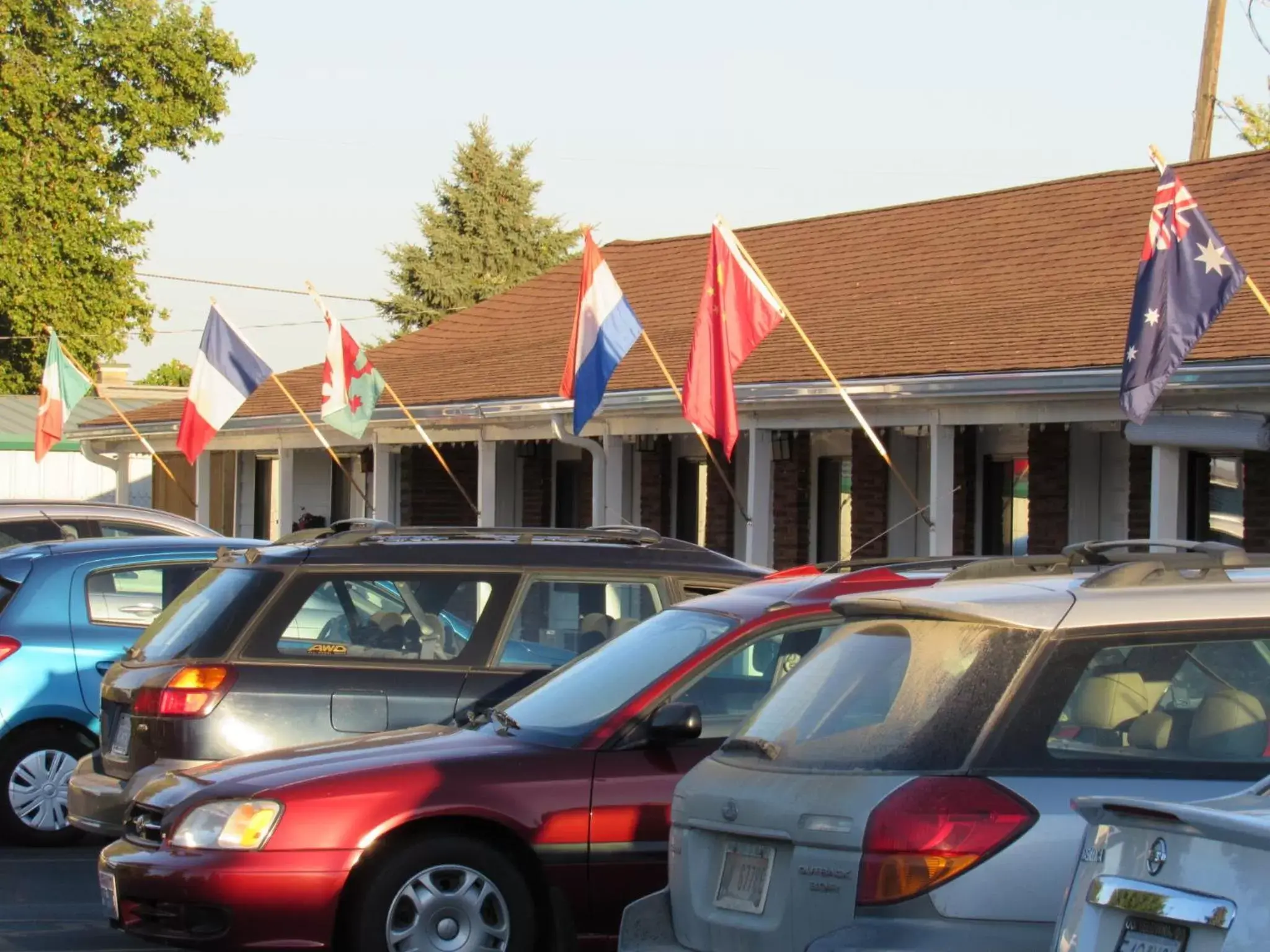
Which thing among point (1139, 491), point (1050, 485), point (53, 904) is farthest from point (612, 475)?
point (53, 904)

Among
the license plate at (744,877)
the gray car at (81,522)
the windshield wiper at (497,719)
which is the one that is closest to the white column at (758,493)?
the gray car at (81,522)

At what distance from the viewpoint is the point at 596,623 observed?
28.3 feet

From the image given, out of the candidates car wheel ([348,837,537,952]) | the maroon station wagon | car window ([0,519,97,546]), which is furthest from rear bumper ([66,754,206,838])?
car window ([0,519,97,546])

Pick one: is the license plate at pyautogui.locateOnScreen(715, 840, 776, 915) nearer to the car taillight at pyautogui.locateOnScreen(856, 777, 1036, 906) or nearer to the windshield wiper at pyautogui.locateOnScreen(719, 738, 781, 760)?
the windshield wiper at pyautogui.locateOnScreen(719, 738, 781, 760)

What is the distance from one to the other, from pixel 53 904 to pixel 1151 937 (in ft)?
21.3

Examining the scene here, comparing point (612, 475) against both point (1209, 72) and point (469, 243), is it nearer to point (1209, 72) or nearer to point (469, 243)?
point (1209, 72)

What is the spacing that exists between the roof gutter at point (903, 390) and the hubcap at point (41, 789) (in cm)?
793

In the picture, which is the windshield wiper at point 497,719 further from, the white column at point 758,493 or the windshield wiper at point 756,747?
the white column at point 758,493

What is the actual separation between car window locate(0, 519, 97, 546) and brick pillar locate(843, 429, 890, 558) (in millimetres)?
8040

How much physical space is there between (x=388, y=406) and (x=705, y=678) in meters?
16.5

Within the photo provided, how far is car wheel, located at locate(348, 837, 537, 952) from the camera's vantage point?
6.48 meters

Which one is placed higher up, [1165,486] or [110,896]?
[1165,486]

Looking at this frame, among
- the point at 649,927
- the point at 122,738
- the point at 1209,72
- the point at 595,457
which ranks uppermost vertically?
the point at 1209,72

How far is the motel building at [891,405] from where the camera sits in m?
15.0
